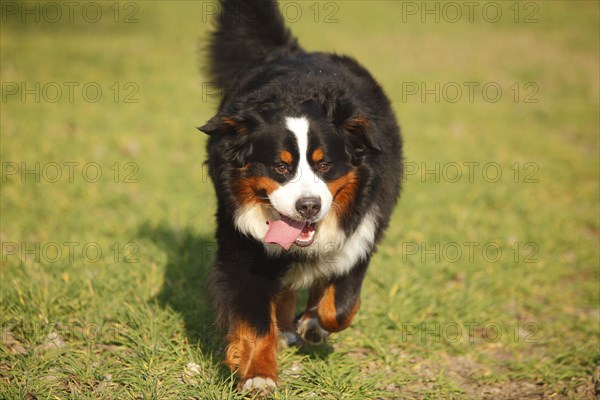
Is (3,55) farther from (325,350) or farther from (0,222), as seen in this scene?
(325,350)

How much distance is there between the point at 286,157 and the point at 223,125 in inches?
15.0

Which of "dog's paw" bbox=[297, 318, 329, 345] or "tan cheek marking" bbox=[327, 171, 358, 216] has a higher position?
"tan cheek marking" bbox=[327, 171, 358, 216]

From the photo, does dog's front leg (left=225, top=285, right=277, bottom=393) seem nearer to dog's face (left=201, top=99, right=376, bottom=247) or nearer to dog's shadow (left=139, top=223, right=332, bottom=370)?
dog's shadow (left=139, top=223, right=332, bottom=370)

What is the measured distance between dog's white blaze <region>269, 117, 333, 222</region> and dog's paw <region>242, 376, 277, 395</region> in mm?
853

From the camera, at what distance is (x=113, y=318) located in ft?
13.1

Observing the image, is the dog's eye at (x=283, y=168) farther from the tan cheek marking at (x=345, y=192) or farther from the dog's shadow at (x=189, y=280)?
the dog's shadow at (x=189, y=280)

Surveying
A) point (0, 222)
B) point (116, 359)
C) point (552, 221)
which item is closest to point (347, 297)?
point (116, 359)

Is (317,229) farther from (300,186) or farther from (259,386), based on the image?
(259,386)

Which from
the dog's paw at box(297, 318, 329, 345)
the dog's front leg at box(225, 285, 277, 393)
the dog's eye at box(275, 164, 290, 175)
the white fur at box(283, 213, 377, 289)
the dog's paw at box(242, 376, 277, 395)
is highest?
the dog's eye at box(275, 164, 290, 175)

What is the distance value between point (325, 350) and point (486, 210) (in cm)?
354

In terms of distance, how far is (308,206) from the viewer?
3084 millimetres

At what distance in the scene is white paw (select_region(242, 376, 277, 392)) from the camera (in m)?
3.15

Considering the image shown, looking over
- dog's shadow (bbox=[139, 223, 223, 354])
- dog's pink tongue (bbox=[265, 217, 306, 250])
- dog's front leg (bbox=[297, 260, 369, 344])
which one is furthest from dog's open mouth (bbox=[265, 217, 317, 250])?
dog's shadow (bbox=[139, 223, 223, 354])

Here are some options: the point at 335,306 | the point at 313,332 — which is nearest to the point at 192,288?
the point at 313,332
